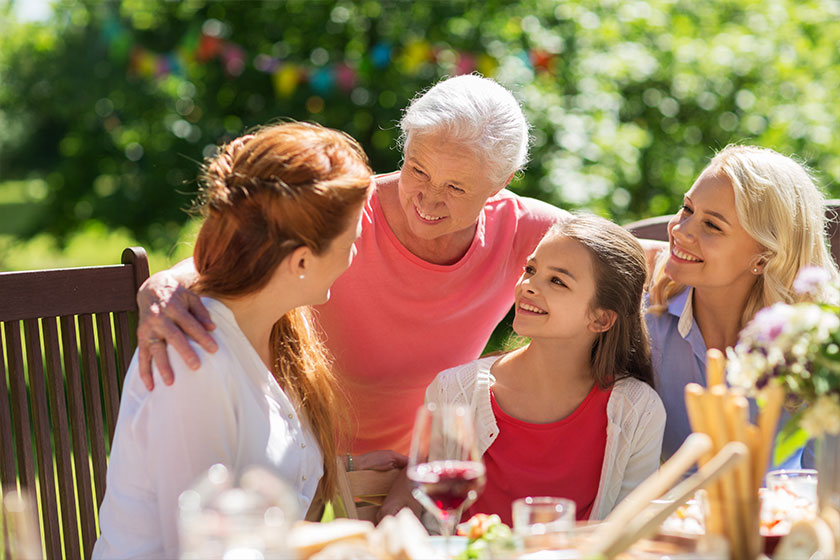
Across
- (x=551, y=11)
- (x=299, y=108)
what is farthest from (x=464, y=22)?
(x=299, y=108)

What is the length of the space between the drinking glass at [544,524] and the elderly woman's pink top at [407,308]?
1400 millimetres

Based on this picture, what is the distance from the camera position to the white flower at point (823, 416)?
1.41 meters

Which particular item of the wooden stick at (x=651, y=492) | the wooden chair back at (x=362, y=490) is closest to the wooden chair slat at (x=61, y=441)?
the wooden chair back at (x=362, y=490)

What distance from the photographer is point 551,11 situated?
568 centimetres

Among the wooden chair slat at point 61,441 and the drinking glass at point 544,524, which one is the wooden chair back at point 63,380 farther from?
the drinking glass at point 544,524

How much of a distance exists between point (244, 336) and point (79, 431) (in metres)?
0.74

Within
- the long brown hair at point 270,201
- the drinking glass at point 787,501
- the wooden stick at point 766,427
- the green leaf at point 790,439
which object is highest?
the long brown hair at point 270,201

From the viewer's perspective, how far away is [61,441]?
2324 millimetres

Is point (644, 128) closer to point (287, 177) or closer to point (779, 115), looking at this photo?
point (779, 115)

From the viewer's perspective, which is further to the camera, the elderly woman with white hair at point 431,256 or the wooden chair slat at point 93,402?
the elderly woman with white hair at point 431,256

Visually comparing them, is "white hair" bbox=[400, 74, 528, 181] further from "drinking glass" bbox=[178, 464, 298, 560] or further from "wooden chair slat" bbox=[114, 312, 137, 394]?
"drinking glass" bbox=[178, 464, 298, 560]

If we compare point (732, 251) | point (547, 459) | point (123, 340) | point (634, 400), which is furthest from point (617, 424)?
point (123, 340)

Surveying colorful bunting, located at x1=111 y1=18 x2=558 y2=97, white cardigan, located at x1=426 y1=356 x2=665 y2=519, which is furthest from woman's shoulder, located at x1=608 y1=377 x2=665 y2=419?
colorful bunting, located at x1=111 y1=18 x2=558 y2=97

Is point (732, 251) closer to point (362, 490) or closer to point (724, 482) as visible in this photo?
point (362, 490)
